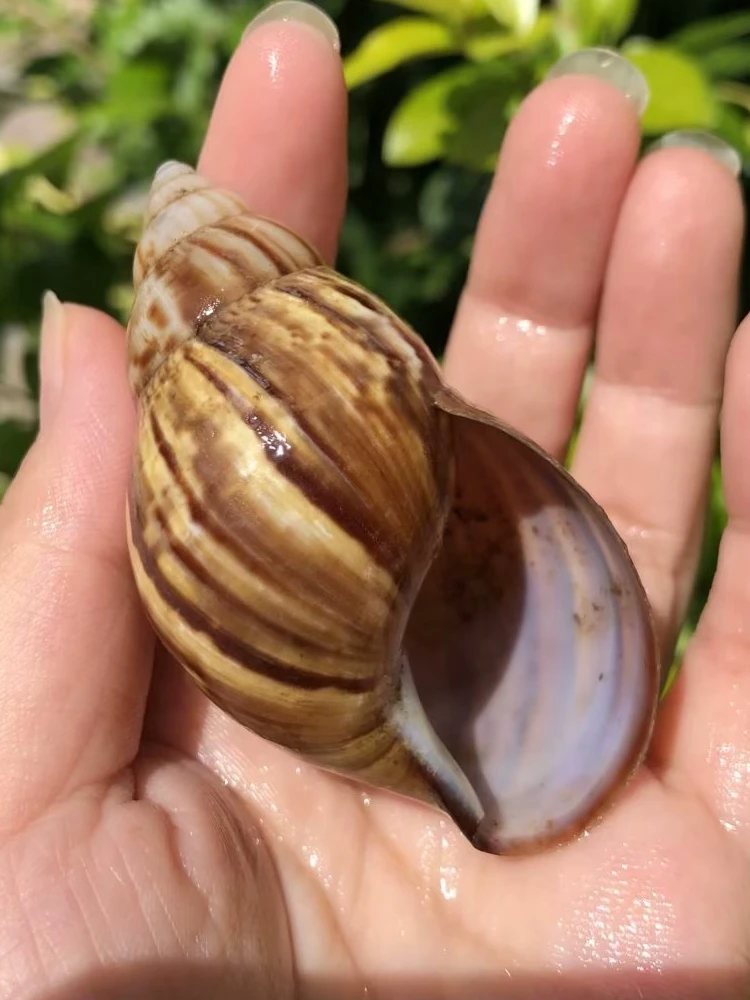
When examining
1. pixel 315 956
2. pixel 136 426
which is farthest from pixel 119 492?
pixel 315 956

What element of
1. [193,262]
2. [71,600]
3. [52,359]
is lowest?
[71,600]

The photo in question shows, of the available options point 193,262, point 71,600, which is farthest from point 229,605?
point 193,262

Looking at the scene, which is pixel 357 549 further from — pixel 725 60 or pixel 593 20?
pixel 725 60

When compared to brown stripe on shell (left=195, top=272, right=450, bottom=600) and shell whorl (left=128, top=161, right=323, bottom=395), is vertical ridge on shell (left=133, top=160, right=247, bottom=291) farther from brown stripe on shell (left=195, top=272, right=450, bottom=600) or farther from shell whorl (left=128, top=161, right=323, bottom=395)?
brown stripe on shell (left=195, top=272, right=450, bottom=600)

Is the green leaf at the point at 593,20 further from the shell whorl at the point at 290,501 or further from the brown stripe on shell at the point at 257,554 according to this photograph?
the brown stripe on shell at the point at 257,554

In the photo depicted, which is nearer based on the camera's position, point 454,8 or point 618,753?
point 618,753

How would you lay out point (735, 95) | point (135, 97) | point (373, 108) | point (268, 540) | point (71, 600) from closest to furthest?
point (268, 540) → point (71, 600) → point (735, 95) → point (135, 97) → point (373, 108)

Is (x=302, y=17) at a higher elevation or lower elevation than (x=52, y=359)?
higher

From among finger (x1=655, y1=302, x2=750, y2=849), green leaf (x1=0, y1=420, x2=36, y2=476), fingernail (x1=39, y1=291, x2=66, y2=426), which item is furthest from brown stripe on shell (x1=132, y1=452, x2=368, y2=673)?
green leaf (x1=0, y1=420, x2=36, y2=476)
